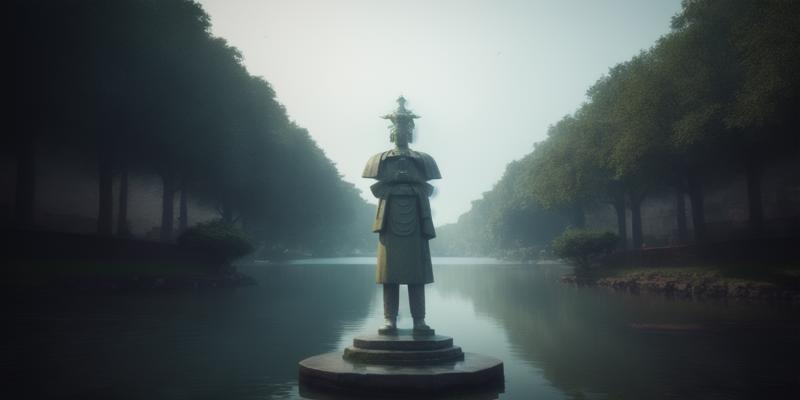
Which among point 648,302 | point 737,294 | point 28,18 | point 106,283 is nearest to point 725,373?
point 648,302

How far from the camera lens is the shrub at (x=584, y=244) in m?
38.0

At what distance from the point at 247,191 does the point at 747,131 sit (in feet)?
122

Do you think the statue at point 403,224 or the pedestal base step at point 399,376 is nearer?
the pedestal base step at point 399,376

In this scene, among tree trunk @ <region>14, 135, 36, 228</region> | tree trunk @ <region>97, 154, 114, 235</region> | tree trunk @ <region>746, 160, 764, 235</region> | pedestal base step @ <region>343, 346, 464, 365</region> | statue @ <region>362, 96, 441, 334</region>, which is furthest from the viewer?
tree trunk @ <region>97, 154, 114, 235</region>

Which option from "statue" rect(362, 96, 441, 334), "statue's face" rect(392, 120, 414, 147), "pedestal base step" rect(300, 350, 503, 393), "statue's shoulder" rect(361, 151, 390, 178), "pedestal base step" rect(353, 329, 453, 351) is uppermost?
"statue's face" rect(392, 120, 414, 147)

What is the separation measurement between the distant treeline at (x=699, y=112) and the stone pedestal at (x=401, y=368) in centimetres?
2101

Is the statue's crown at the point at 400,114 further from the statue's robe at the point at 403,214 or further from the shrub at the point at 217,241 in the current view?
the shrub at the point at 217,241

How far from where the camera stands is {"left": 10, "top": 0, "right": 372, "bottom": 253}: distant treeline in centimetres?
2723

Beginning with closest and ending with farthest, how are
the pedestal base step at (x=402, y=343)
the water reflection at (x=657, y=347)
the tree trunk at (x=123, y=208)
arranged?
1. the water reflection at (x=657, y=347)
2. the pedestal base step at (x=402, y=343)
3. the tree trunk at (x=123, y=208)

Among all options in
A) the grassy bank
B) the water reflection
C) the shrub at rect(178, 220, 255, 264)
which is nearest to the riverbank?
the grassy bank

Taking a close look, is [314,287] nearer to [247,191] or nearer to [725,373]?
[247,191]

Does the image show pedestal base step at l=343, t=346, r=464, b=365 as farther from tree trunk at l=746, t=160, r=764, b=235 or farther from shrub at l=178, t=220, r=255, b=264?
tree trunk at l=746, t=160, r=764, b=235

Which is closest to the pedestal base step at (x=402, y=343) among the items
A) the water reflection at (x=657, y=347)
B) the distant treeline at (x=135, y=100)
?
the water reflection at (x=657, y=347)

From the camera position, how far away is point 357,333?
49.7 ft
